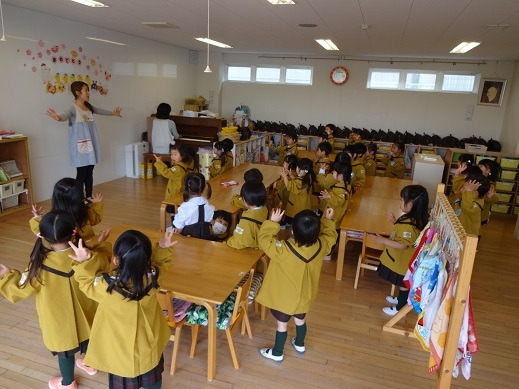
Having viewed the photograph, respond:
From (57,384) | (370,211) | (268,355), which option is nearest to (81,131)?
(57,384)

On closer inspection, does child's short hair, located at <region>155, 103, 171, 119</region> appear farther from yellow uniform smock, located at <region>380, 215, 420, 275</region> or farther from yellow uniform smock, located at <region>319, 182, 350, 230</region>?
yellow uniform smock, located at <region>380, 215, 420, 275</region>

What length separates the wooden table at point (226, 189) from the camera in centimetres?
405

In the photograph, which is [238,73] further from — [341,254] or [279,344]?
[279,344]

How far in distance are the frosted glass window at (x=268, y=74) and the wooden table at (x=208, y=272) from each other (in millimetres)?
7892

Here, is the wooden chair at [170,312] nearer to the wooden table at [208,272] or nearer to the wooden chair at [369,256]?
the wooden table at [208,272]

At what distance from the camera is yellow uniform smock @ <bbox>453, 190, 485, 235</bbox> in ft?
12.4

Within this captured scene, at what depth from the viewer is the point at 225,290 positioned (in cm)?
234

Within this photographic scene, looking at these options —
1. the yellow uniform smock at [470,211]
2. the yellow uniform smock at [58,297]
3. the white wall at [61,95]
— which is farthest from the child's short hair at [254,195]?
the white wall at [61,95]

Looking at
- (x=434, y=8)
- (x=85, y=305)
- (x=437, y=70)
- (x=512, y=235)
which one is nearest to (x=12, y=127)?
(x=85, y=305)

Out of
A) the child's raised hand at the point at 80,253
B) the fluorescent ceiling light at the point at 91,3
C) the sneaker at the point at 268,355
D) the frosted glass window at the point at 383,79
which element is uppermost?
the fluorescent ceiling light at the point at 91,3

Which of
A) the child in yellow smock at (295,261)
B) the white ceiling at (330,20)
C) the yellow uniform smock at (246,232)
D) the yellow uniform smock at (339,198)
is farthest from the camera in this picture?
the yellow uniform smock at (339,198)

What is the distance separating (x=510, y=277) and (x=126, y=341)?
4275 mm

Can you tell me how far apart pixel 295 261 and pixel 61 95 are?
5275 millimetres

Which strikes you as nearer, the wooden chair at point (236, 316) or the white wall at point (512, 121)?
the wooden chair at point (236, 316)
